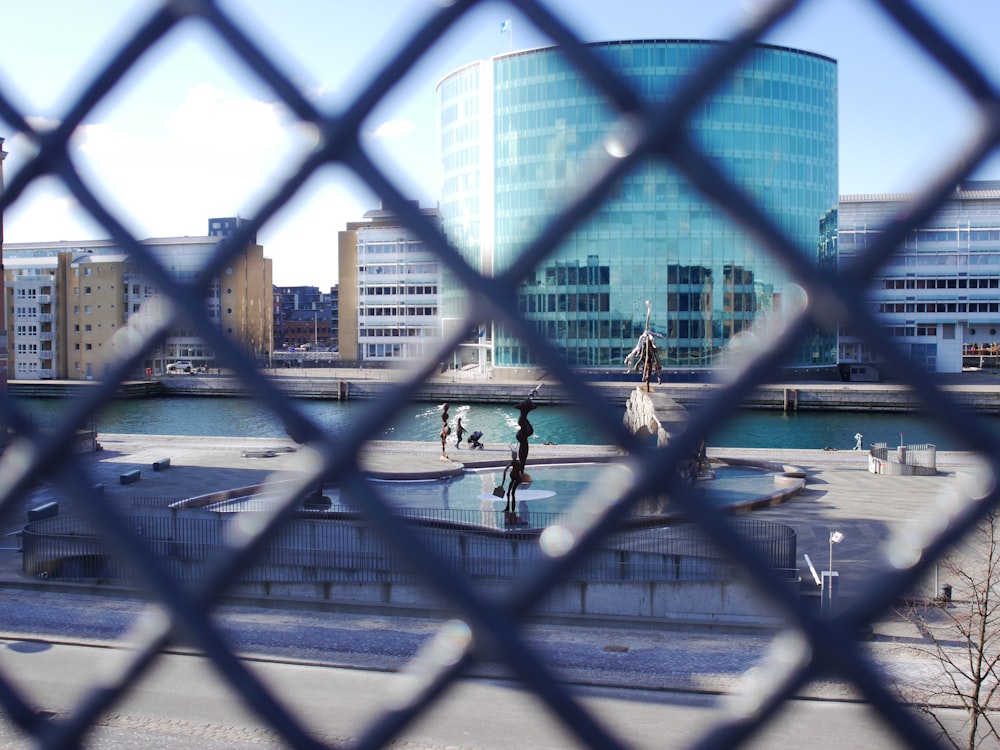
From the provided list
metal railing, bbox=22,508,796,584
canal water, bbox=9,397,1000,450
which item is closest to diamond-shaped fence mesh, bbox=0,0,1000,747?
metal railing, bbox=22,508,796,584

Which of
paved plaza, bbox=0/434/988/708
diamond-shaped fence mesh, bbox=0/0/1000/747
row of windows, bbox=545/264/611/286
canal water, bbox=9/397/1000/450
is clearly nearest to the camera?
diamond-shaped fence mesh, bbox=0/0/1000/747

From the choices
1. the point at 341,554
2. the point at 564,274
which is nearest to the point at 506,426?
the point at 341,554

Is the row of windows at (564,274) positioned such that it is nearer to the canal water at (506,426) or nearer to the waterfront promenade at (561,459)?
the waterfront promenade at (561,459)

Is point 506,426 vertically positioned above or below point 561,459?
below

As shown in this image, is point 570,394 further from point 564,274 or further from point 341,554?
point 341,554

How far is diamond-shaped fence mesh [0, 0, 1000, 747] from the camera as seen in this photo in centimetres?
77

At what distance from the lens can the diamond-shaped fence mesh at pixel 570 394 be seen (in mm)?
766

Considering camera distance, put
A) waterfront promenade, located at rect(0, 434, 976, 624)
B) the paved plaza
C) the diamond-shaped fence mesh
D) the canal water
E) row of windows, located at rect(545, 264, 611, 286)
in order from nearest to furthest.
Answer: the diamond-shaped fence mesh → row of windows, located at rect(545, 264, 611, 286) → the paved plaza → waterfront promenade, located at rect(0, 434, 976, 624) → the canal water

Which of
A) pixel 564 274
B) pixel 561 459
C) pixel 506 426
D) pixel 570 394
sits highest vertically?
pixel 564 274

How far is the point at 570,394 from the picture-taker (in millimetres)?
837

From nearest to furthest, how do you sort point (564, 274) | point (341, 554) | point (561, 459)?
point (564, 274), point (341, 554), point (561, 459)

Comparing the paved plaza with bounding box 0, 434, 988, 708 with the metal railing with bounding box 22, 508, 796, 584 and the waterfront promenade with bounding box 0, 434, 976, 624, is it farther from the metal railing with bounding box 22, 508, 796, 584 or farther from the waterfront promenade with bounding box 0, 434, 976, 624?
the metal railing with bounding box 22, 508, 796, 584

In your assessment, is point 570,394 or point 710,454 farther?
point 710,454

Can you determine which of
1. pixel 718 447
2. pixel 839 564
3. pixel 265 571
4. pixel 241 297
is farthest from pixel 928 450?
pixel 241 297
